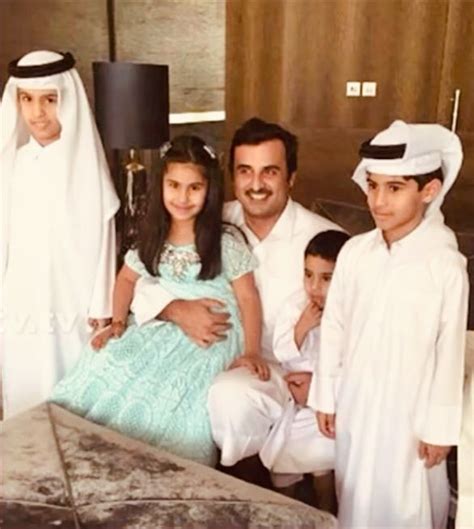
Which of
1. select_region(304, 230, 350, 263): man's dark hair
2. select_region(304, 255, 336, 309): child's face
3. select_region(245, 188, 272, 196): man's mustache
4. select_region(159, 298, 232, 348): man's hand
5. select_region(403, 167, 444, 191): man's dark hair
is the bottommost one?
select_region(159, 298, 232, 348): man's hand

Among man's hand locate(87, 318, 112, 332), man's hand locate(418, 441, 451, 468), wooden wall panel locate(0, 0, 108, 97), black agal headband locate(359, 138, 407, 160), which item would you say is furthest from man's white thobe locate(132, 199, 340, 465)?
wooden wall panel locate(0, 0, 108, 97)

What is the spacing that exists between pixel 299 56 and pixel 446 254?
1982 millimetres

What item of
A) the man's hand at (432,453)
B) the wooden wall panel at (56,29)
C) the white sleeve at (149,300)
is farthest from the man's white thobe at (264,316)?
the wooden wall panel at (56,29)

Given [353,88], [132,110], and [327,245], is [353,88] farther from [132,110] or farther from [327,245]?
[327,245]

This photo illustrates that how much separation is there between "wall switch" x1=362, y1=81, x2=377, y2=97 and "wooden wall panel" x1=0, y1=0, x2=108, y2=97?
117 centimetres

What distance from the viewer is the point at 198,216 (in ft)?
5.83

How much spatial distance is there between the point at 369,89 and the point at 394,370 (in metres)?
1.93

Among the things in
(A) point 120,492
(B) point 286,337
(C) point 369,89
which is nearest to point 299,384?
(B) point 286,337

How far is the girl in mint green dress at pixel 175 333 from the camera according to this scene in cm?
169

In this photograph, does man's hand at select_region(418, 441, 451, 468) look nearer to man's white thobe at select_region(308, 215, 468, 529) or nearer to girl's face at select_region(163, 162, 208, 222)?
man's white thobe at select_region(308, 215, 468, 529)

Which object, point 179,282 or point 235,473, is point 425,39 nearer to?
point 179,282

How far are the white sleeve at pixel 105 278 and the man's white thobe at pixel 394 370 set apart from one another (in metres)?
0.62

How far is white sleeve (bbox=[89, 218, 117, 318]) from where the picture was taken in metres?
1.86

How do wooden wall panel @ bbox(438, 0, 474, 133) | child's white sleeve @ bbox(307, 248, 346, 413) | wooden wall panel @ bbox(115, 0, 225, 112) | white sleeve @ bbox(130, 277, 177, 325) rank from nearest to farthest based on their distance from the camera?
child's white sleeve @ bbox(307, 248, 346, 413)
white sleeve @ bbox(130, 277, 177, 325)
wooden wall panel @ bbox(438, 0, 474, 133)
wooden wall panel @ bbox(115, 0, 225, 112)
